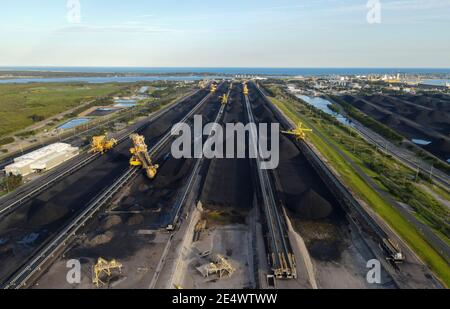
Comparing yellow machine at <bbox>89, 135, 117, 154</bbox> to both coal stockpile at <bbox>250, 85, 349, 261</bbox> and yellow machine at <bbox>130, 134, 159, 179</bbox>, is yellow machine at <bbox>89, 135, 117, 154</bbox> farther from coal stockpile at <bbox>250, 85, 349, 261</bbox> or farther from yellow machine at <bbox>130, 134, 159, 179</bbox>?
coal stockpile at <bbox>250, 85, 349, 261</bbox>

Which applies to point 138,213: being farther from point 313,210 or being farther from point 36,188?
point 313,210

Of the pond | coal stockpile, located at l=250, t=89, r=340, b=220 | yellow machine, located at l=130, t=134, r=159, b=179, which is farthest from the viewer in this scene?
the pond

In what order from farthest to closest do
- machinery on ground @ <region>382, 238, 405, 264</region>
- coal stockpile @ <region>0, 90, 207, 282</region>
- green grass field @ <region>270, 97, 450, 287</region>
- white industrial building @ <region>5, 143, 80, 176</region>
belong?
white industrial building @ <region>5, 143, 80, 176</region>, coal stockpile @ <region>0, 90, 207, 282</region>, machinery on ground @ <region>382, 238, 405, 264</region>, green grass field @ <region>270, 97, 450, 287</region>

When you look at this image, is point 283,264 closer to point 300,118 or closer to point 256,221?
point 256,221

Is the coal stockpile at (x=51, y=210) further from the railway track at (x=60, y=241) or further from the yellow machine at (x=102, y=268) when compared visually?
the yellow machine at (x=102, y=268)

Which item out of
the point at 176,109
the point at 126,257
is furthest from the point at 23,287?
the point at 176,109

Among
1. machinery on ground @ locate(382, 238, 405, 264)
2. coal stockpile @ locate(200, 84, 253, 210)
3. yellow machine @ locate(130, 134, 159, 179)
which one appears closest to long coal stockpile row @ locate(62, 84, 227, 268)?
yellow machine @ locate(130, 134, 159, 179)
